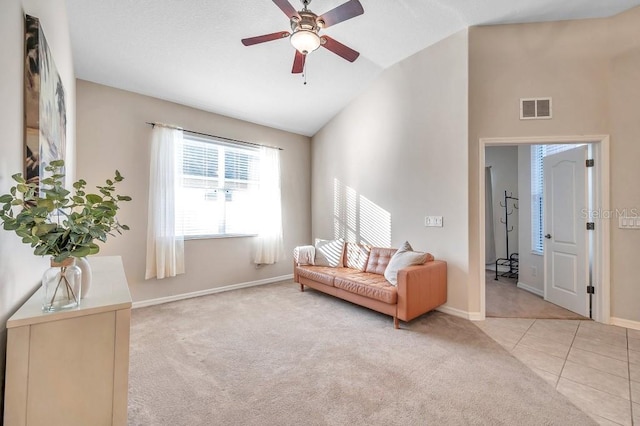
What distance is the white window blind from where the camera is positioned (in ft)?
13.7

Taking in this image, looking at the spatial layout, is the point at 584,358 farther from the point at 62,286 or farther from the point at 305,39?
the point at 62,286

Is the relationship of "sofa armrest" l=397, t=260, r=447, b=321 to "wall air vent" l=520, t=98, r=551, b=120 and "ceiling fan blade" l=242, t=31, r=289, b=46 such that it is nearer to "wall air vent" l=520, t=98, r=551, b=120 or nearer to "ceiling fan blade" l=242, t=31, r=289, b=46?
"wall air vent" l=520, t=98, r=551, b=120

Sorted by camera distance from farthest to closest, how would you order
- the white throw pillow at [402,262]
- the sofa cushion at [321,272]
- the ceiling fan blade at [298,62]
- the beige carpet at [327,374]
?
the sofa cushion at [321,272] < the white throw pillow at [402,262] < the ceiling fan blade at [298,62] < the beige carpet at [327,374]

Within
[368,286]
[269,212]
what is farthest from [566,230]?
[269,212]

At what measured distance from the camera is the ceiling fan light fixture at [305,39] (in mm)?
2164

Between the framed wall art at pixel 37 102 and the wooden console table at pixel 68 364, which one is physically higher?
the framed wall art at pixel 37 102

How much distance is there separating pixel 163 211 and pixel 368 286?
2859 mm

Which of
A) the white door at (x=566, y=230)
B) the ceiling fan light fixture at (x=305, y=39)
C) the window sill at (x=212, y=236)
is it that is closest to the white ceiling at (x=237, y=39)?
the ceiling fan light fixture at (x=305, y=39)

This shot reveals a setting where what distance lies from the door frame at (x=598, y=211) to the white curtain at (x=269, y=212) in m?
3.11

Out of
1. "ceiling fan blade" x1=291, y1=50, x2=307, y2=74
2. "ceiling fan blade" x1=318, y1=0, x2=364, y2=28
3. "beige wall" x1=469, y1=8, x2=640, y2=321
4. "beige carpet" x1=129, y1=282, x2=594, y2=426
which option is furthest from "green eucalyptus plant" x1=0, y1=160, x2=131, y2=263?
"beige wall" x1=469, y1=8, x2=640, y2=321

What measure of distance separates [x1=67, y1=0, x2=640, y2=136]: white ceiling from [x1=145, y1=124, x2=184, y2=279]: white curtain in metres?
0.69

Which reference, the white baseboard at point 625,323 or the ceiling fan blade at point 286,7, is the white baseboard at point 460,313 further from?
→ the ceiling fan blade at point 286,7

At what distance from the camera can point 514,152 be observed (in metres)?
6.05

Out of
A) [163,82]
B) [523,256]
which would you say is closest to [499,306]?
[523,256]
